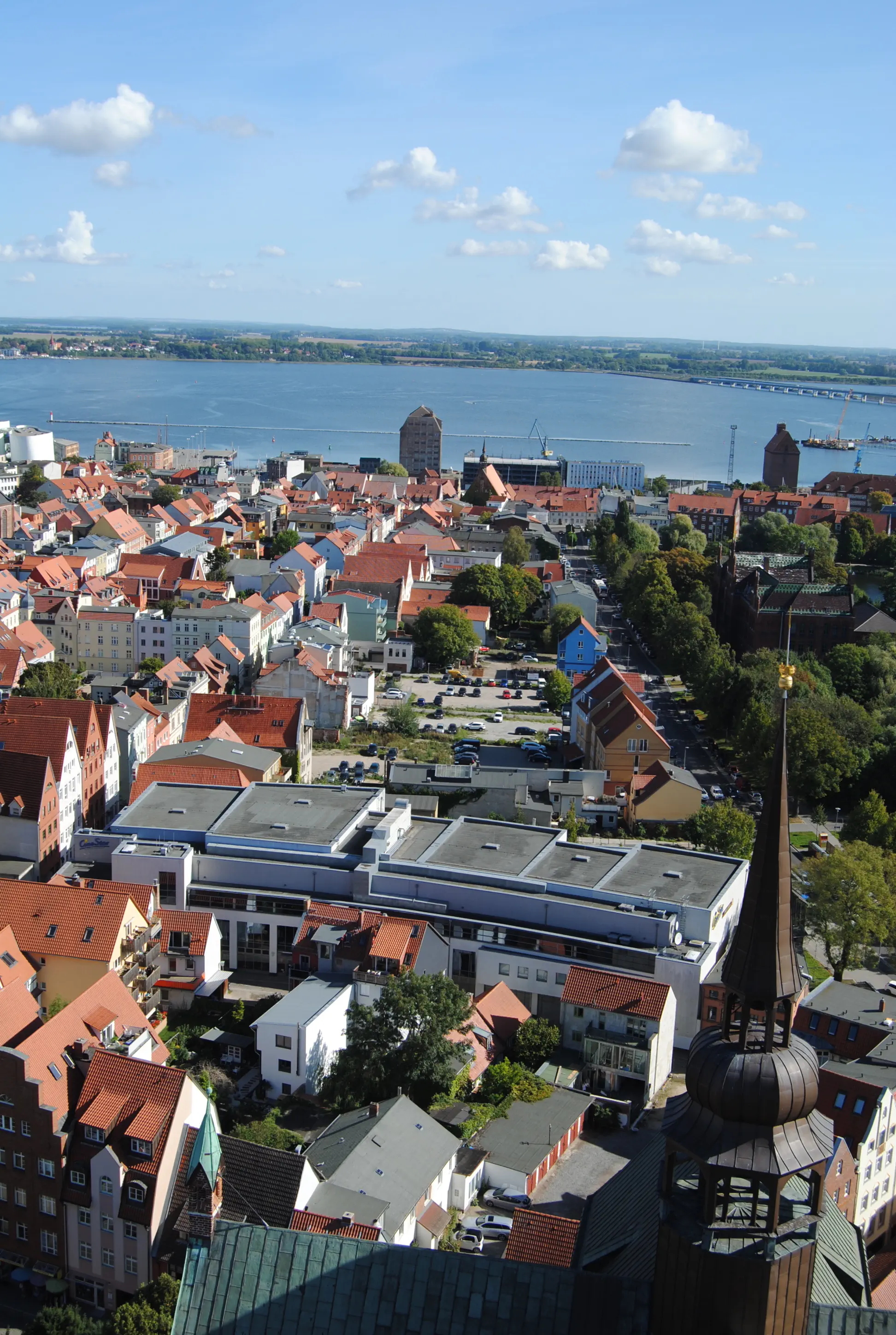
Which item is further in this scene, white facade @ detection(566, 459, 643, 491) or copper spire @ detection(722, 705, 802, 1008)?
white facade @ detection(566, 459, 643, 491)

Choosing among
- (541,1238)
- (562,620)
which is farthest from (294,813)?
(562,620)

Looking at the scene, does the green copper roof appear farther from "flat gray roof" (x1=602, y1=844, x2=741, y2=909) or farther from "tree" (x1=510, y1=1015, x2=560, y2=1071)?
"flat gray roof" (x1=602, y1=844, x2=741, y2=909)

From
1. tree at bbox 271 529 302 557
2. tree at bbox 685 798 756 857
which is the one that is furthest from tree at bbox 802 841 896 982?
tree at bbox 271 529 302 557

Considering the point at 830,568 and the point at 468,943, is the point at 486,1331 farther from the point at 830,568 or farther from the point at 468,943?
the point at 830,568

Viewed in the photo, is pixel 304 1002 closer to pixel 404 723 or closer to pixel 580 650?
pixel 404 723

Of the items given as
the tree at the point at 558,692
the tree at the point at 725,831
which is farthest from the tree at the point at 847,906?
the tree at the point at 558,692

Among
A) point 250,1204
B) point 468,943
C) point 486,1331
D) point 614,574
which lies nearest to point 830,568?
point 614,574

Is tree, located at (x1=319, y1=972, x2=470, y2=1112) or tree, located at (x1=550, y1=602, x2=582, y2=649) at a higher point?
tree, located at (x1=550, y1=602, x2=582, y2=649)
